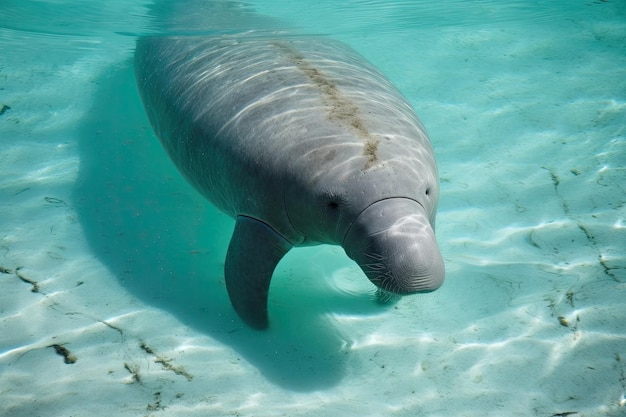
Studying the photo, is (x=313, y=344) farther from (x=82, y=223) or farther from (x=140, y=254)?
(x=82, y=223)

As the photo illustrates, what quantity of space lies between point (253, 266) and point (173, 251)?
4.30 ft

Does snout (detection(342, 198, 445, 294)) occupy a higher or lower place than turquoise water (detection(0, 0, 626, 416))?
higher

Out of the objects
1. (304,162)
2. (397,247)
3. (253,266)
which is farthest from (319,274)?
(397,247)

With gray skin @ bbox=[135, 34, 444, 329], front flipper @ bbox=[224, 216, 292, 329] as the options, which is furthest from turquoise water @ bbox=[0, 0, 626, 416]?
gray skin @ bbox=[135, 34, 444, 329]

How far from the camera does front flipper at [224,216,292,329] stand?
11.8ft

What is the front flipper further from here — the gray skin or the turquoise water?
the turquoise water

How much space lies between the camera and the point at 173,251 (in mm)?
4598

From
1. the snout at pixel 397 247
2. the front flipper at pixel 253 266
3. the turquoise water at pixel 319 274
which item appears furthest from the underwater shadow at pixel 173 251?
the snout at pixel 397 247

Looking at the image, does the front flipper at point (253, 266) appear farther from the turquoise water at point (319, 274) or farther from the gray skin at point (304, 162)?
the turquoise water at point (319, 274)

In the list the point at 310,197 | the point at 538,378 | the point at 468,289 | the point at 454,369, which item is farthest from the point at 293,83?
the point at 538,378

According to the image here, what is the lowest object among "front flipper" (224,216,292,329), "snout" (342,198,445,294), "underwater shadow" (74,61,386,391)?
"underwater shadow" (74,61,386,391)

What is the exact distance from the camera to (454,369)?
11.0ft

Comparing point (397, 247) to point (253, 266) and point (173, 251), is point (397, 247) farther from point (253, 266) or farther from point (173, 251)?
point (173, 251)

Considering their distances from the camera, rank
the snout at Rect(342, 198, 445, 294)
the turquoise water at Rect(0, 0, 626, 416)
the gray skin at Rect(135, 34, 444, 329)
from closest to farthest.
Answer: the snout at Rect(342, 198, 445, 294), the gray skin at Rect(135, 34, 444, 329), the turquoise water at Rect(0, 0, 626, 416)
